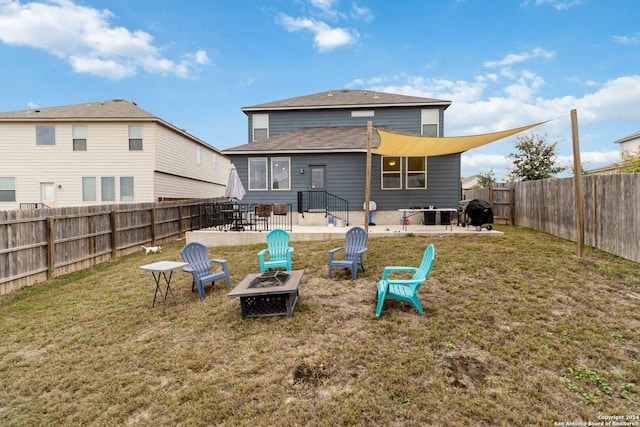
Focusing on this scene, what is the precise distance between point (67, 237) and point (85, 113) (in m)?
12.4

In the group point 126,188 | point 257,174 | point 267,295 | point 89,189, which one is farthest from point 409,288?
point 89,189

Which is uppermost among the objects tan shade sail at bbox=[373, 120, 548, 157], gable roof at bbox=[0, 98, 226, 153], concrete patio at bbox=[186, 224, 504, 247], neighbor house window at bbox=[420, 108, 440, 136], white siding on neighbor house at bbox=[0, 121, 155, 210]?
gable roof at bbox=[0, 98, 226, 153]

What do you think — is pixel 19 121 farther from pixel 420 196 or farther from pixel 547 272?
pixel 547 272

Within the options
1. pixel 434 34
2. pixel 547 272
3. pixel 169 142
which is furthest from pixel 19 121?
pixel 547 272

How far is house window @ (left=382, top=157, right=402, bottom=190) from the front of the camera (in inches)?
542

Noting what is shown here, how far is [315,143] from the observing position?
13.8 meters

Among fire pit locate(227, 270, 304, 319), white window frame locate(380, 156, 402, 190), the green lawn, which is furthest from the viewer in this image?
white window frame locate(380, 156, 402, 190)

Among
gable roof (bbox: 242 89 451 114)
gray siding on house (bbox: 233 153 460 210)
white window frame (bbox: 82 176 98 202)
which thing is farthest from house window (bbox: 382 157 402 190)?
white window frame (bbox: 82 176 98 202)

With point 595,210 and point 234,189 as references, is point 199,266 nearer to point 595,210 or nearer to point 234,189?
point 234,189

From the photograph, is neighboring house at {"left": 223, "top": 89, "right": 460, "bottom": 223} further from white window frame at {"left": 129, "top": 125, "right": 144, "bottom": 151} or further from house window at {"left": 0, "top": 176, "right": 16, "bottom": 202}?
house window at {"left": 0, "top": 176, "right": 16, "bottom": 202}

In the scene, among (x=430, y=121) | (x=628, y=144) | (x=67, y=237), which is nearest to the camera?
(x=67, y=237)

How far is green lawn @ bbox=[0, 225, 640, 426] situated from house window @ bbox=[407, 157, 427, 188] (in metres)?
7.95

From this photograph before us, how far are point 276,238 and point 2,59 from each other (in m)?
29.9

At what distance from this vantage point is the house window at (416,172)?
13.6 metres
